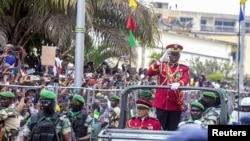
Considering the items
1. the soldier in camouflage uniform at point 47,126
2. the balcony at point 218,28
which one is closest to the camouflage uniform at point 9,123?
the soldier in camouflage uniform at point 47,126

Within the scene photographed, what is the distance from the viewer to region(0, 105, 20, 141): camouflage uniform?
986 centimetres

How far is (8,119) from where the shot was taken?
9922 mm

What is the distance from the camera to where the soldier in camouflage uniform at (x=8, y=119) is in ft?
32.4

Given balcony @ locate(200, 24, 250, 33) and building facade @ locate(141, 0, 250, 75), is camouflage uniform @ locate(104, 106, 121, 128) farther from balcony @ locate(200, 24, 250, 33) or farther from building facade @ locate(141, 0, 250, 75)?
balcony @ locate(200, 24, 250, 33)

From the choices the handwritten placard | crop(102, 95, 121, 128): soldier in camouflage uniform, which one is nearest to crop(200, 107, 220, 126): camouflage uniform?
crop(102, 95, 121, 128): soldier in camouflage uniform

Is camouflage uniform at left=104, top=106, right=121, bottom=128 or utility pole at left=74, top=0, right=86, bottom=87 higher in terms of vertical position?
utility pole at left=74, top=0, right=86, bottom=87

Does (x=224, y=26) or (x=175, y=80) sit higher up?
(x=224, y=26)

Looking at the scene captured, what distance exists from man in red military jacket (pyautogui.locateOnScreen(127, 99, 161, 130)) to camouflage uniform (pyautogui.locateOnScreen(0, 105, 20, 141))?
1646mm

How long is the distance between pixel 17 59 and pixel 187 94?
3.49 meters

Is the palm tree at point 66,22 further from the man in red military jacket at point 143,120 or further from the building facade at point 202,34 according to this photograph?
the building facade at point 202,34

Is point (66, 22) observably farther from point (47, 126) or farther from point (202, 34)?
point (202, 34)

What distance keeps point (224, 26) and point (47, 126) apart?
261ft

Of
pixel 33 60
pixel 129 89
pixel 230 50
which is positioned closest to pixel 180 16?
pixel 230 50

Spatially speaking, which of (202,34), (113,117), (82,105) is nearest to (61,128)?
(82,105)
